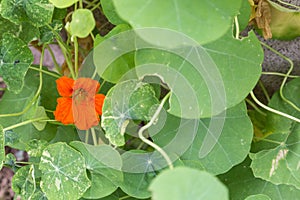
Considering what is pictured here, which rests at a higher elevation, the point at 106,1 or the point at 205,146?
the point at 106,1

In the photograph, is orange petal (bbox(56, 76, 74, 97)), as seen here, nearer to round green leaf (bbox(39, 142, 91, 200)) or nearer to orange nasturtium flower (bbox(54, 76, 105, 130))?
orange nasturtium flower (bbox(54, 76, 105, 130))

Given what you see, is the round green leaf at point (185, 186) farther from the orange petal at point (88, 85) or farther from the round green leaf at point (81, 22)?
the orange petal at point (88, 85)

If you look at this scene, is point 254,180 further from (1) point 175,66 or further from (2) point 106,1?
(2) point 106,1

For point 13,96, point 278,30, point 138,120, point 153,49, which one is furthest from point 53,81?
point 278,30

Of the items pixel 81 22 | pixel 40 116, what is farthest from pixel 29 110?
pixel 81 22

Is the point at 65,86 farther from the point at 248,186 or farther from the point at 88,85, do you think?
the point at 248,186

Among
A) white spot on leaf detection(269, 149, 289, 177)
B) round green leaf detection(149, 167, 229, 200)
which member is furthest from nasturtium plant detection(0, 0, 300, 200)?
round green leaf detection(149, 167, 229, 200)
